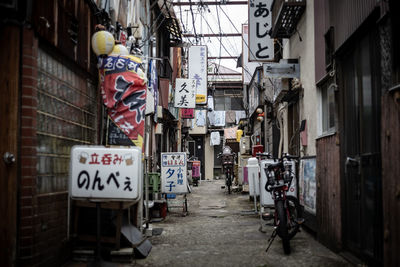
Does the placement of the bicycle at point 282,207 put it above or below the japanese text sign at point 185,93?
below

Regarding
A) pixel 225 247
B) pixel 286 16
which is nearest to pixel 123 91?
pixel 225 247

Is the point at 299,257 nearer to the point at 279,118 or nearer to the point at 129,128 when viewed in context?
the point at 129,128

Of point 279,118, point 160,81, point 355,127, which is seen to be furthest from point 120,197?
point 160,81

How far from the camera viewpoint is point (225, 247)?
7766 millimetres

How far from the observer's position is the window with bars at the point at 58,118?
5.58 metres

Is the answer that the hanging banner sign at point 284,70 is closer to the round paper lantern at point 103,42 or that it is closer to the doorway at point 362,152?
the doorway at point 362,152

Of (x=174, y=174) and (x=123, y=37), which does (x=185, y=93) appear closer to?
(x=174, y=174)

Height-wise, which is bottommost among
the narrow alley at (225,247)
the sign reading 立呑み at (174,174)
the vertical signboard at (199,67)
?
the narrow alley at (225,247)

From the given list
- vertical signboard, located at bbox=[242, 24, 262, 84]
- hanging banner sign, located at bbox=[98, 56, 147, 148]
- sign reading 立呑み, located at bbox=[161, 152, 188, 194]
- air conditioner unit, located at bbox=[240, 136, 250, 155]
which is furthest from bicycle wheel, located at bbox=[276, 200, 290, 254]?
air conditioner unit, located at bbox=[240, 136, 250, 155]

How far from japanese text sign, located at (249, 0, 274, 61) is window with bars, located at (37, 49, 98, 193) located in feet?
23.5

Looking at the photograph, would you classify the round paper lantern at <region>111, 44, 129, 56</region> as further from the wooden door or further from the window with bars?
the wooden door

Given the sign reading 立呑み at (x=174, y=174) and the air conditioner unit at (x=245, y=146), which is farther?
the air conditioner unit at (x=245, y=146)

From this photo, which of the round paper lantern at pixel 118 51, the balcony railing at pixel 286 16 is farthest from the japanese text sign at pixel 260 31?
the round paper lantern at pixel 118 51

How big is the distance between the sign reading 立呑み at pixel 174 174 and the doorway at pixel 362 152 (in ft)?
21.6
